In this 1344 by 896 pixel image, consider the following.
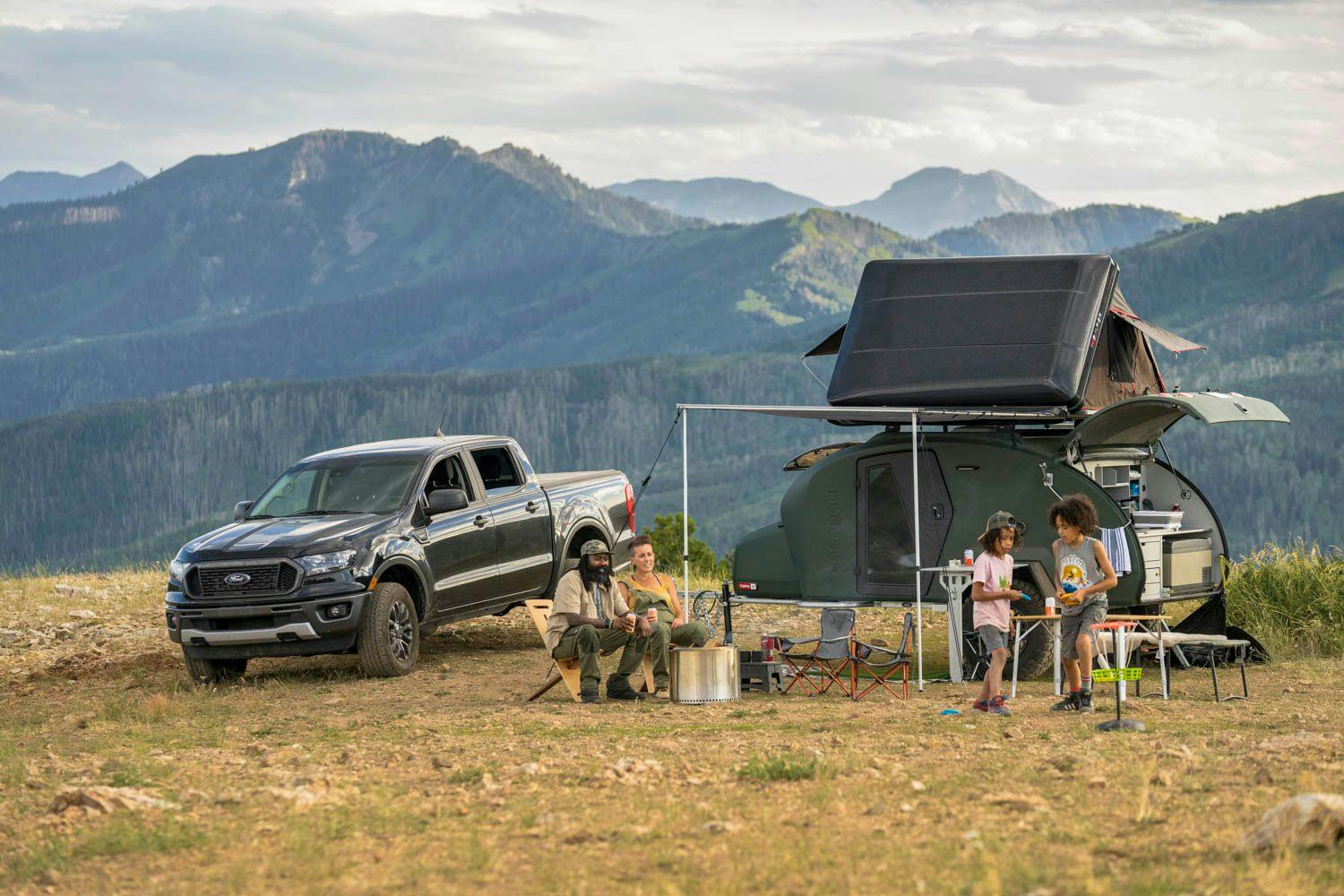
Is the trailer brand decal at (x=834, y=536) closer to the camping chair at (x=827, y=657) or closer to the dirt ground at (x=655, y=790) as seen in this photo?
the camping chair at (x=827, y=657)

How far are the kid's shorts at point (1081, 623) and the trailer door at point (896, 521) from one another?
7.99 feet

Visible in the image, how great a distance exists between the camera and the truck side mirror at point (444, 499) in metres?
13.5

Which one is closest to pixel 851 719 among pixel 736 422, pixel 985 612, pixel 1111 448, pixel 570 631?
pixel 985 612

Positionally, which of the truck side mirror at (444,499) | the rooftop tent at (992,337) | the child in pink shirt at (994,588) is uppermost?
the rooftop tent at (992,337)

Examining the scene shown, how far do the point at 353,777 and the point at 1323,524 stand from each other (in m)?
118

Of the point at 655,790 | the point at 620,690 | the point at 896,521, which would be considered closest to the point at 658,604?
the point at 620,690

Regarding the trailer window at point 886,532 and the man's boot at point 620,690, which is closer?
the man's boot at point 620,690

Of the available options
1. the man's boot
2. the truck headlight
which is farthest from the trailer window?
the truck headlight

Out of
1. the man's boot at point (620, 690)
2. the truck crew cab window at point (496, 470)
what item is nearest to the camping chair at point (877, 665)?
the man's boot at point (620, 690)

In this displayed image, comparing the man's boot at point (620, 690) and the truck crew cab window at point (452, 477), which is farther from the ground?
the truck crew cab window at point (452, 477)

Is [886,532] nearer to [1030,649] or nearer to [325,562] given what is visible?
[1030,649]

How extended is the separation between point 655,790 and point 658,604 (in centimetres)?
462

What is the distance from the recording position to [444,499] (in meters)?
13.5

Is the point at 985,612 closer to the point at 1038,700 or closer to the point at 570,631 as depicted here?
the point at 1038,700
